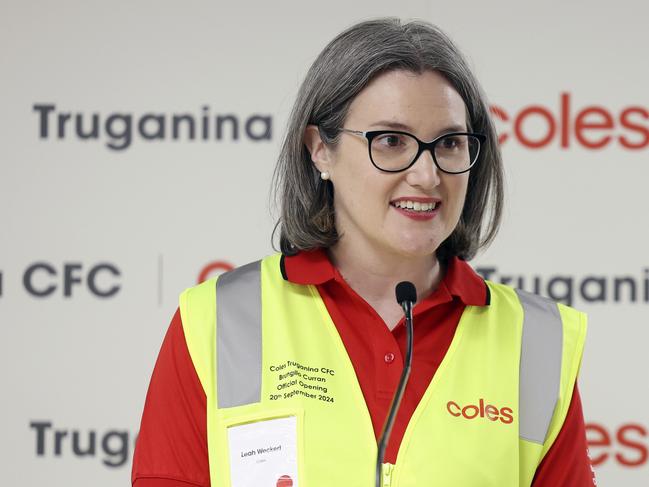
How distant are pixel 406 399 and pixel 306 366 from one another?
0.16 m

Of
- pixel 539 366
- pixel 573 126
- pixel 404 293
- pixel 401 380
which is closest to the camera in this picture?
pixel 401 380

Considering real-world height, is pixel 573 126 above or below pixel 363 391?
above

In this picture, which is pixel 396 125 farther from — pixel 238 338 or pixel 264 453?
pixel 264 453

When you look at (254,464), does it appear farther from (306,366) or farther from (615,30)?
(615,30)

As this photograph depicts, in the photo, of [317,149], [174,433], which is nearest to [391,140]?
[317,149]

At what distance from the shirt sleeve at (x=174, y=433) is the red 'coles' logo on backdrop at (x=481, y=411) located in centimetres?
38

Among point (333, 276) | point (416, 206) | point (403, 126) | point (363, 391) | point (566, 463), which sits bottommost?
point (566, 463)

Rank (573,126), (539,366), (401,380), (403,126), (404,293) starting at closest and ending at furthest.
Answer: (401,380) → (404,293) → (403,126) → (539,366) → (573,126)

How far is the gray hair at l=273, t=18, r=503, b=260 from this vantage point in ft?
4.68

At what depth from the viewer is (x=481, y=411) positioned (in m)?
1.42

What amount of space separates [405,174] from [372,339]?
26 cm

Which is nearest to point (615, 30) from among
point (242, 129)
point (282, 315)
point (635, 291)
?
point (635, 291)

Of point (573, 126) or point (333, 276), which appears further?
point (573, 126)

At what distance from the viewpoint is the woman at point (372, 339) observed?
1.37m
